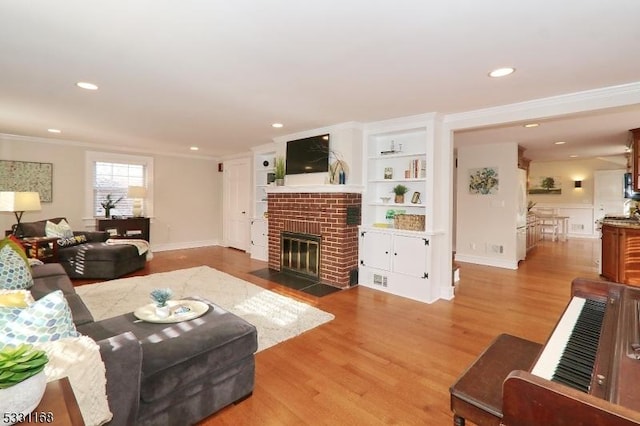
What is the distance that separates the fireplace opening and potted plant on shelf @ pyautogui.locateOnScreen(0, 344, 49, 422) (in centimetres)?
387

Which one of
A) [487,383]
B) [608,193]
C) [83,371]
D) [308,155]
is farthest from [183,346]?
[608,193]

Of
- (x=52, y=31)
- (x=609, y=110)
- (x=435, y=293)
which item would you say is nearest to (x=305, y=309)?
(x=435, y=293)

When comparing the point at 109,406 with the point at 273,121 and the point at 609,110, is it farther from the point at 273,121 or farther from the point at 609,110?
the point at 609,110

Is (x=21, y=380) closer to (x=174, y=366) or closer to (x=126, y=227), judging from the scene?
(x=174, y=366)

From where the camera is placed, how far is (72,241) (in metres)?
5.01

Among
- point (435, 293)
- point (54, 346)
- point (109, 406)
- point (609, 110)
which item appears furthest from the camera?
point (435, 293)

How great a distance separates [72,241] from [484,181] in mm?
7127

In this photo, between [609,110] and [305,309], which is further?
[305,309]

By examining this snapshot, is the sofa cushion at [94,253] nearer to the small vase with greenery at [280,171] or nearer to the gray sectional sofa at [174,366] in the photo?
the small vase with greenery at [280,171]

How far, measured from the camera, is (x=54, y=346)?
1.22 metres

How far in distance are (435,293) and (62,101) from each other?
4770 mm

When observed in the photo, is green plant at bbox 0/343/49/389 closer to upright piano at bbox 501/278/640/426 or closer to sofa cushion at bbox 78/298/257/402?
sofa cushion at bbox 78/298/257/402

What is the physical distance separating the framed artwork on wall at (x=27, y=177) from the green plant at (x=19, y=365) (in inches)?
246

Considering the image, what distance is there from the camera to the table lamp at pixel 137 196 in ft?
20.4
